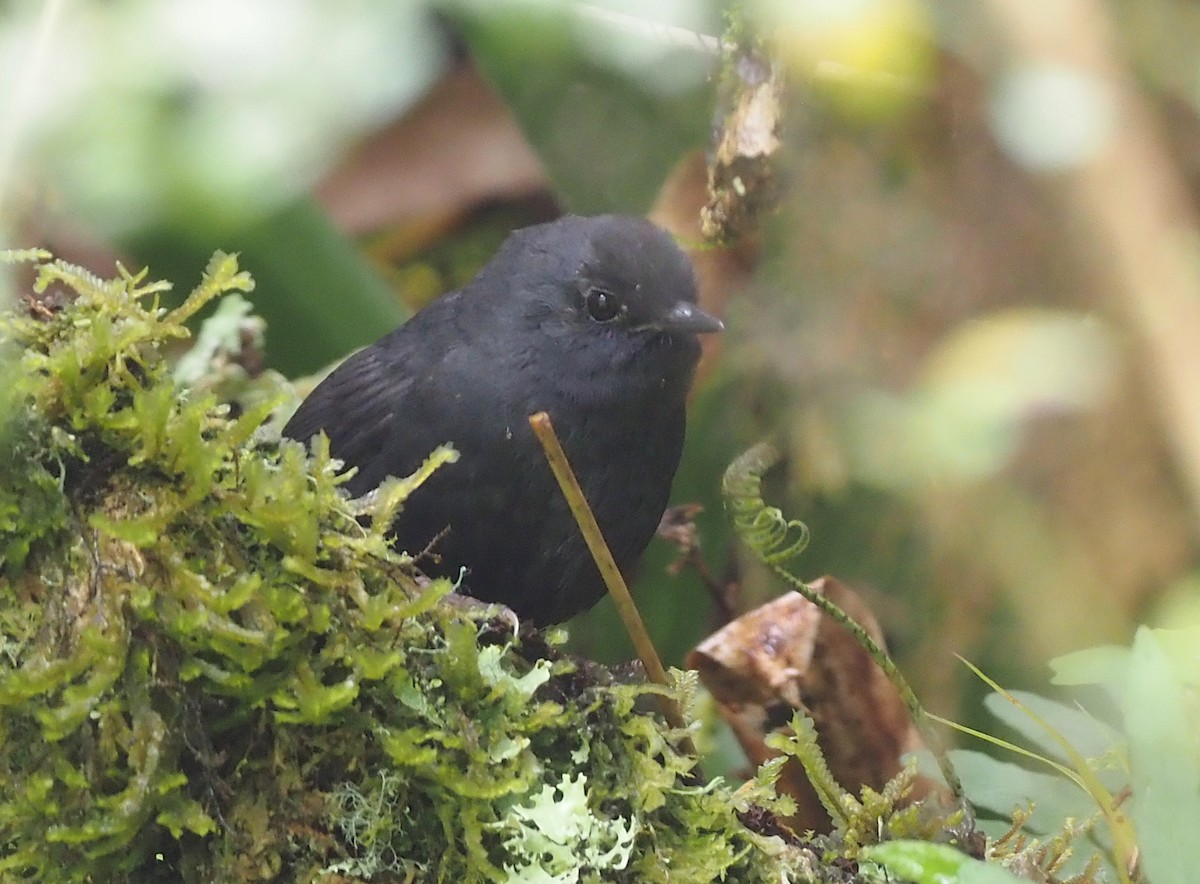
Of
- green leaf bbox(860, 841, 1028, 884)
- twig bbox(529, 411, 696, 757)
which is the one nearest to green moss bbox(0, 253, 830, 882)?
twig bbox(529, 411, 696, 757)

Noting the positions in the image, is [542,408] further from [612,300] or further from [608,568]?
[608,568]

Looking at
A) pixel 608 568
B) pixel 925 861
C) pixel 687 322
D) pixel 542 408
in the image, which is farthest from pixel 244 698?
pixel 687 322

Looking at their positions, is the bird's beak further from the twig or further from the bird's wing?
the twig

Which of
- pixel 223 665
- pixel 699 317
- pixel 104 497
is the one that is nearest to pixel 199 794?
pixel 223 665

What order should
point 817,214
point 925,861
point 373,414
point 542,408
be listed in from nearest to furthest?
point 925,861
point 542,408
point 373,414
point 817,214

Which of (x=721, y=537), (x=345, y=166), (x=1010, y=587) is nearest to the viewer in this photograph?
(x=721, y=537)

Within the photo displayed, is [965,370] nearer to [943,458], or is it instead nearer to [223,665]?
[943,458]
